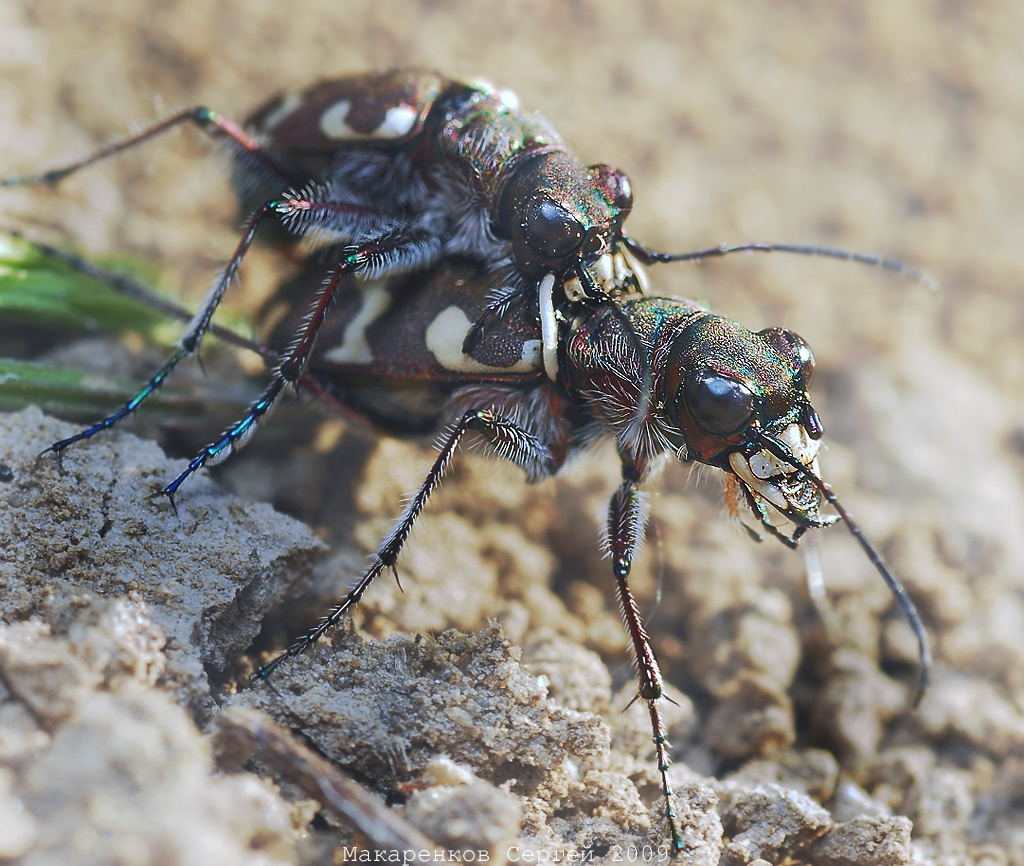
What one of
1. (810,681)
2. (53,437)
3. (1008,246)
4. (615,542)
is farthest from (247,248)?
(1008,246)

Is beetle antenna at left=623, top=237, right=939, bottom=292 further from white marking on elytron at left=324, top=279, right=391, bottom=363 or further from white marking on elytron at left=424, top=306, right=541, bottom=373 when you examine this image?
white marking on elytron at left=324, top=279, right=391, bottom=363

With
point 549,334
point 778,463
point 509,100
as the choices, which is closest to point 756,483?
point 778,463

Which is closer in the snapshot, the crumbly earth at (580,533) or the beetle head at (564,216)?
the crumbly earth at (580,533)

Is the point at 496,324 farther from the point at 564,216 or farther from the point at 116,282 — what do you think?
the point at 116,282

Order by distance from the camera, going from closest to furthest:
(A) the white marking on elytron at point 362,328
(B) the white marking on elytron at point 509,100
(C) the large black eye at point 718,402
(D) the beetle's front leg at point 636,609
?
(D) the beetle's front leg at point 636,609 → (C) the large black eye at point 718,402 → (A) the white marking on elytron at point 362,328 → (B) the white marking on elytron at point 509,100

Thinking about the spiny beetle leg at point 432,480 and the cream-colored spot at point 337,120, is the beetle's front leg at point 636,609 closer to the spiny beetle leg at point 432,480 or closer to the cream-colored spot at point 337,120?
the spiny beetle leg at point 432,480

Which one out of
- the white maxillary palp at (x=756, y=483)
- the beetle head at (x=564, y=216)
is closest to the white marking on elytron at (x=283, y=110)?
the beetle head at (x=564, y=216)
